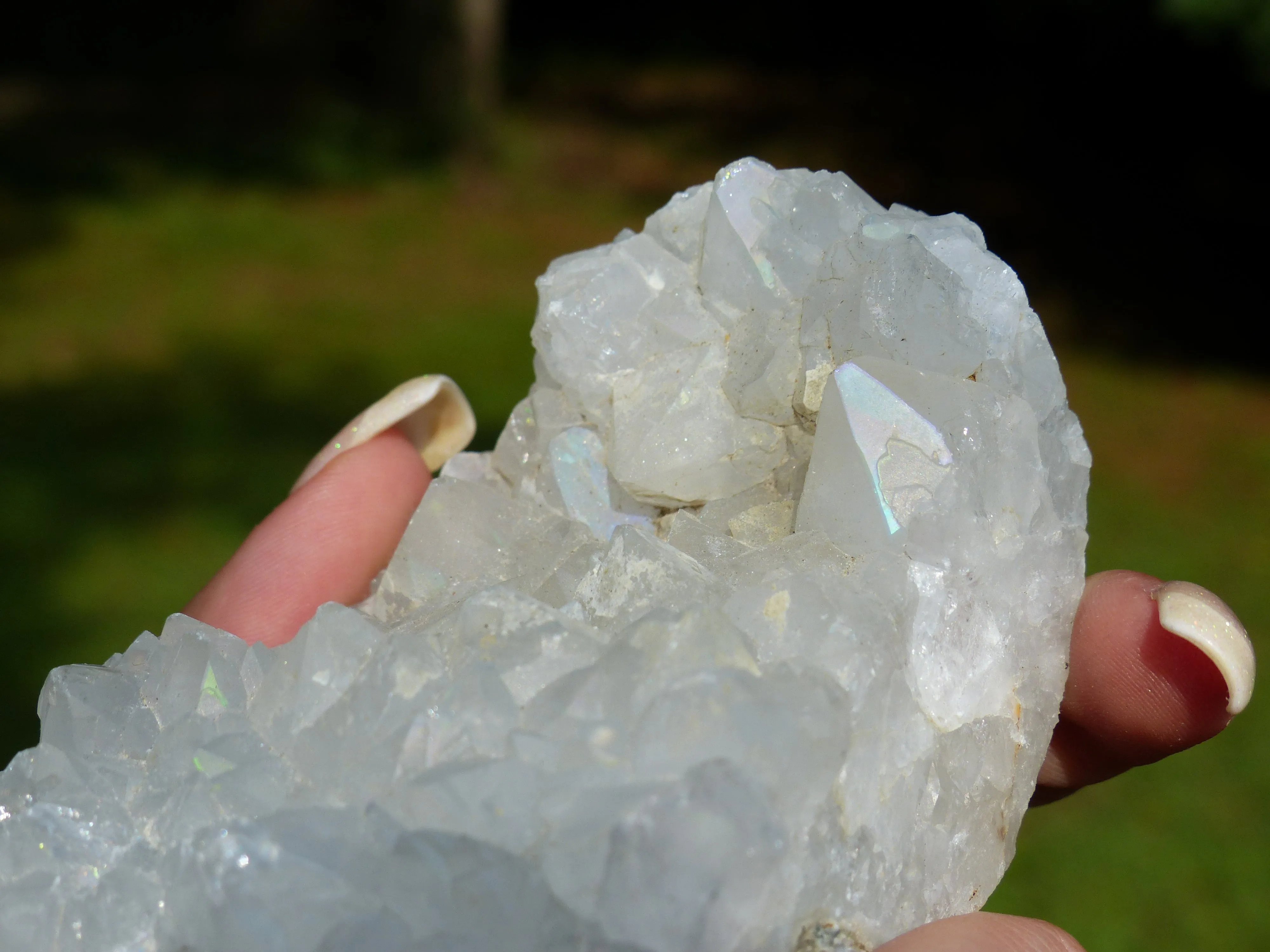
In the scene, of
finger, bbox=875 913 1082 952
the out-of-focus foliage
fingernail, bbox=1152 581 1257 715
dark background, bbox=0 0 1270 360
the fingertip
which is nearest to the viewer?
finger, bbox=875 913 1082 952

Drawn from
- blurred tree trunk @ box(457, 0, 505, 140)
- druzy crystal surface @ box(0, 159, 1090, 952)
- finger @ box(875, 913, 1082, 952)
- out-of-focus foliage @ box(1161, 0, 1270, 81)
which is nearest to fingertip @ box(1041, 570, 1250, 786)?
druzy crystal surface @ box(0, 159, 1090, 952)

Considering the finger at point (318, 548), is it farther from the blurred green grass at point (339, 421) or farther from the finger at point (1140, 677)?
the blurred green grass at point (339, 421)

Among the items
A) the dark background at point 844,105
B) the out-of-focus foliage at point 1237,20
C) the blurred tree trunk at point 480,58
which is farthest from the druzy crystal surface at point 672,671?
the blurred tree trunk at point 480,58

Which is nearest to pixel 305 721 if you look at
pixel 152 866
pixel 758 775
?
pixel 152 866

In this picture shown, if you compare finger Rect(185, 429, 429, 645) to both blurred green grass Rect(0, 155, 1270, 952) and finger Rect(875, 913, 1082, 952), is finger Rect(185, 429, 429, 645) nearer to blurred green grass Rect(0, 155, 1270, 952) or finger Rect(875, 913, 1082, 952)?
finger Rect(875, 913, 1082, 952)

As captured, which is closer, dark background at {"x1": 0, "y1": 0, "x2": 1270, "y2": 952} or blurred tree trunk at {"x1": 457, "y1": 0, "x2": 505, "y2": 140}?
dark background at {"x1": 0, "y1": 0, "x2": 1270, "y2": 952}

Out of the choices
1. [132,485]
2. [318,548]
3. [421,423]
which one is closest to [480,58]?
[132,485]

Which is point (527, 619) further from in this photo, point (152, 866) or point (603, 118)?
point (603, 118)
